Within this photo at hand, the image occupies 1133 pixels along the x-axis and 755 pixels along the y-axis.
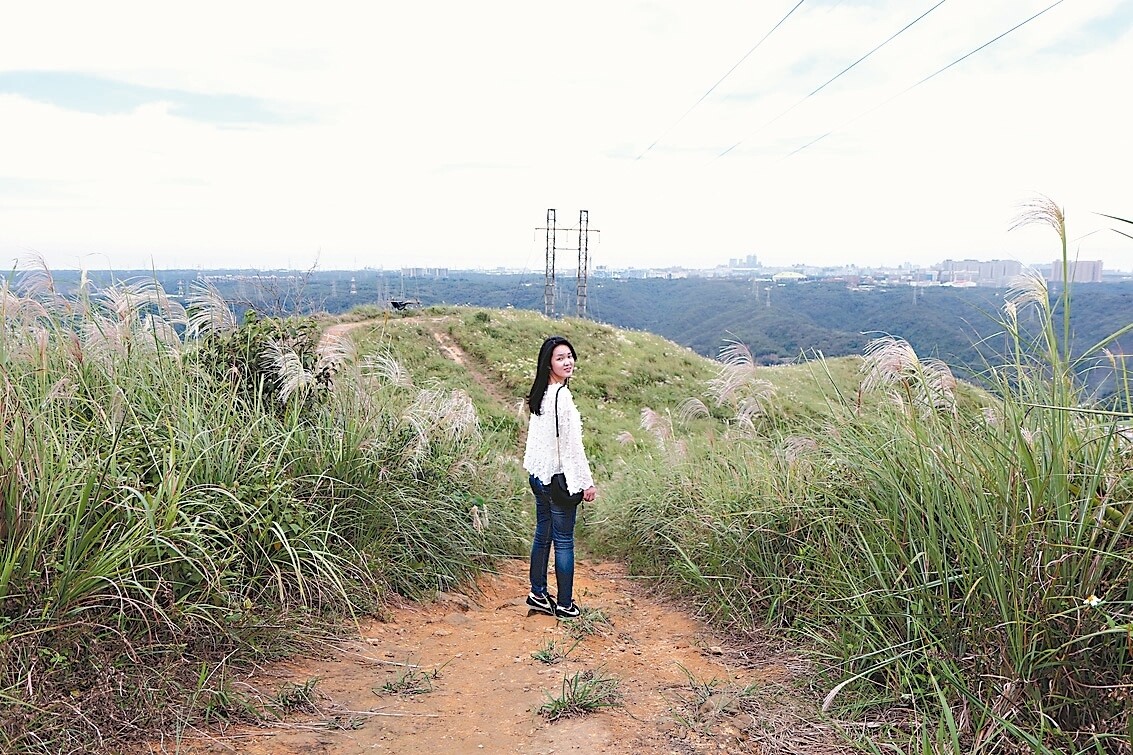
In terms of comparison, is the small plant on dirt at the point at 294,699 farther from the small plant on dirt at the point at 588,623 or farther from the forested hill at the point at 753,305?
the forested hill at the point at 753,305

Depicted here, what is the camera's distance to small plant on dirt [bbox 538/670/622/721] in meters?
3.75

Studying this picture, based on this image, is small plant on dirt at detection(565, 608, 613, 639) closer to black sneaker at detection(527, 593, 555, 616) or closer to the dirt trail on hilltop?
the dirt trail on hilltop

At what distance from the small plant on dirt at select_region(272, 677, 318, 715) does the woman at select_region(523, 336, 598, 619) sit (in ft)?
6.39

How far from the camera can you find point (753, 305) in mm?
45500

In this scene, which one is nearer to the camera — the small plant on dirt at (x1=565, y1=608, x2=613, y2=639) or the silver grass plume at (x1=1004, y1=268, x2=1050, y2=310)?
the silver grass plume at (x1=1004, y1=268, x2=1050, y2=310)

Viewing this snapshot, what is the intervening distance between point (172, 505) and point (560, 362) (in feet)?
8.00

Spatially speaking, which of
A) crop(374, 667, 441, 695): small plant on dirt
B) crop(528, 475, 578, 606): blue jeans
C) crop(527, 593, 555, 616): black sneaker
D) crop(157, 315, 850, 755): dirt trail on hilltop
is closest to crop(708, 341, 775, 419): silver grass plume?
crop(528, 475, 578, 606): blue jeans

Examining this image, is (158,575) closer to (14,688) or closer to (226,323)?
(14,688)

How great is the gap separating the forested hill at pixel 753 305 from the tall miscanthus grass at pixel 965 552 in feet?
0.76

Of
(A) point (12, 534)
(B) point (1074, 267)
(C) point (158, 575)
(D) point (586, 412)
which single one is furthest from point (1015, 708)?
(D) point (586, 412)

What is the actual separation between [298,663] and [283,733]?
0.75 metres

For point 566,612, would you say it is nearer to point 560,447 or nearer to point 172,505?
point 560,447

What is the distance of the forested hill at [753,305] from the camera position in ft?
14.1

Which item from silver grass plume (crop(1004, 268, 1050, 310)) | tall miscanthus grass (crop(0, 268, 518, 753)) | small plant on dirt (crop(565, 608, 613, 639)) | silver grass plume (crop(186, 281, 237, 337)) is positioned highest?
silver grass plume (crop(1004, 268, 1050, 310))
